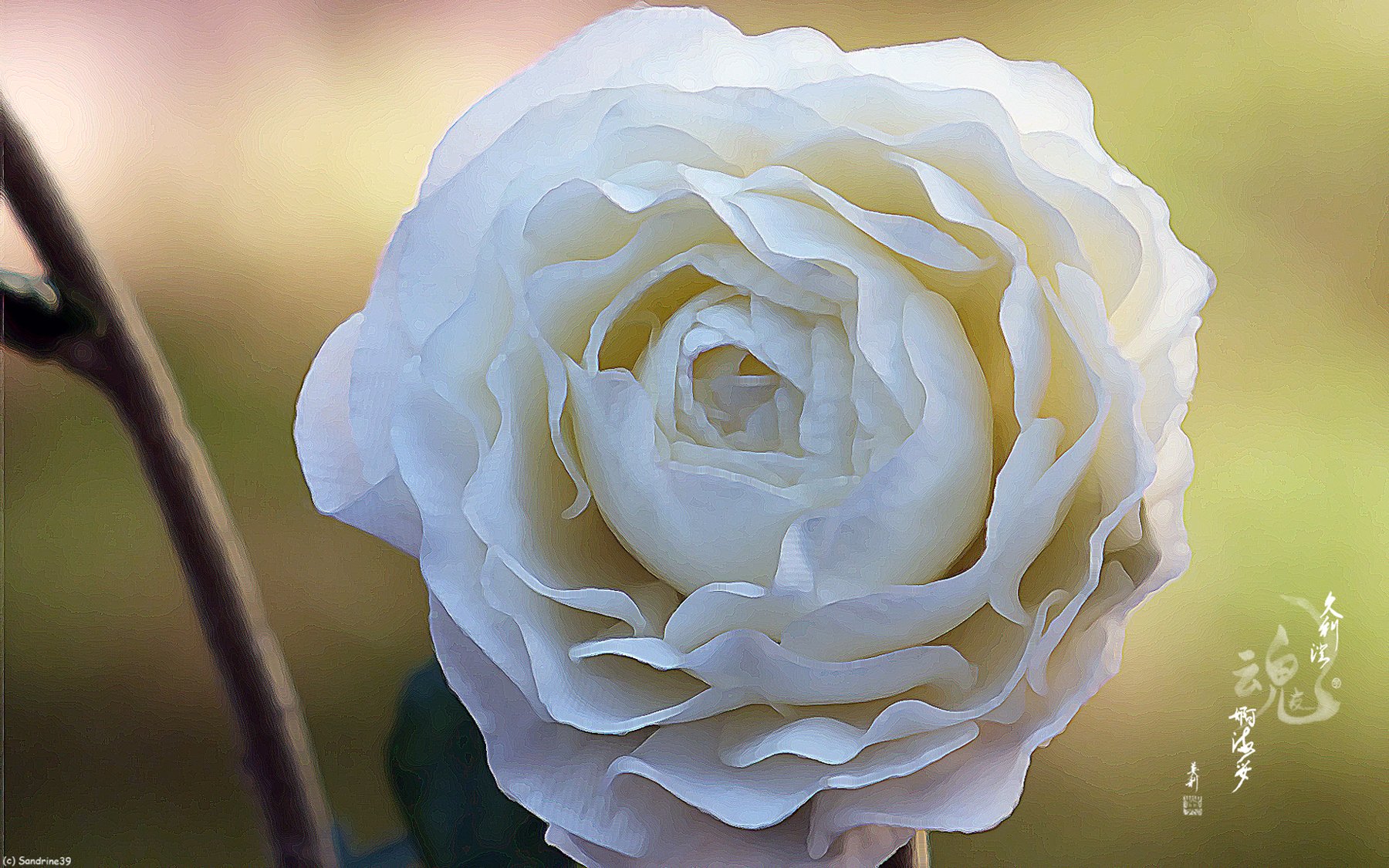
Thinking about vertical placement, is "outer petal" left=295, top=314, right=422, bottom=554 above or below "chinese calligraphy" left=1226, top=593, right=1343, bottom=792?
above

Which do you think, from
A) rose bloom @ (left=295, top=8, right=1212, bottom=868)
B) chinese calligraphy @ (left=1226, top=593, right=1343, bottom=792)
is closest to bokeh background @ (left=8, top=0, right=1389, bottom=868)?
chinese calligraphy @ (left=1226, top=593, right=1343, bottom=792)

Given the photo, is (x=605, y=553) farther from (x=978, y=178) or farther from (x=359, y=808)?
(x=359, y=808)

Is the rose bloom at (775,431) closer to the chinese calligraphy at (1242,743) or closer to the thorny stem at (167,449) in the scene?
the thorny stem at (167,449)

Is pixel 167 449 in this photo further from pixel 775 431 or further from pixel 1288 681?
pixel 1288 681

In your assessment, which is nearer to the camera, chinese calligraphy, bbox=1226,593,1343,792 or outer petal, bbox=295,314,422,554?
outer petal, bbox=295,314,422,554

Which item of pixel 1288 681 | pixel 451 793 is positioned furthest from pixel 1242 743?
pixel 451 793

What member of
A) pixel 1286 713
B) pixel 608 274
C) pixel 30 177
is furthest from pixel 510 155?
pixel 1286 713

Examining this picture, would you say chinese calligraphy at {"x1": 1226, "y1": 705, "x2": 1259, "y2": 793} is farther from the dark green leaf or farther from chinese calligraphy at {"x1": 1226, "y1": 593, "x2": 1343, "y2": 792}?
the dark green leaf

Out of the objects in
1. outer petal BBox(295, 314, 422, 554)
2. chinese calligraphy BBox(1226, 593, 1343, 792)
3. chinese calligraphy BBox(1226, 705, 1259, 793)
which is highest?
outer petal BBox(295, 314, 422, 554)
